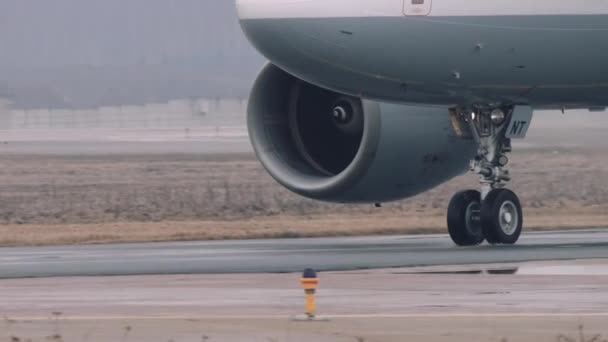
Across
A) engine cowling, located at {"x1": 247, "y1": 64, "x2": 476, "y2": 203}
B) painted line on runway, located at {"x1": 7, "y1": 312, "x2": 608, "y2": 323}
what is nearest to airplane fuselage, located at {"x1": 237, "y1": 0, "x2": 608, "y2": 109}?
engine cowling, located at {"x1": 247, "y1": 64, "x2": 476, "y2": 203}

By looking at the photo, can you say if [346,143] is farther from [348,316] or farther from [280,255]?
[348,316]

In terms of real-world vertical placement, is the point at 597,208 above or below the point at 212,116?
below

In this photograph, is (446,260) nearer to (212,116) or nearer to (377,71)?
(377,71)

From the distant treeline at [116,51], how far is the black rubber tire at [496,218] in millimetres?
80282

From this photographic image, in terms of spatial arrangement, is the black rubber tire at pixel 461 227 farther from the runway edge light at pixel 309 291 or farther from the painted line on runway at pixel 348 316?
the runway edge light at pixel 309 291

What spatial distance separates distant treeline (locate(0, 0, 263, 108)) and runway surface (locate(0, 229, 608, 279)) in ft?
259

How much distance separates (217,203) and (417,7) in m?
12.3

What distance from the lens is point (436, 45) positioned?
68.0 feet

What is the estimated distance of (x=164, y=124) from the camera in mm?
89125

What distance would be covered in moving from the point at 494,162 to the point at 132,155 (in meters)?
29.9

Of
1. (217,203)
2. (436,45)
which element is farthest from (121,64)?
(436,45)

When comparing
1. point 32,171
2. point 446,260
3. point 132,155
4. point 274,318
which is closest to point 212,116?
point 132,155

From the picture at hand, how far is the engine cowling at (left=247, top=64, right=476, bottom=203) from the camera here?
22.5 m

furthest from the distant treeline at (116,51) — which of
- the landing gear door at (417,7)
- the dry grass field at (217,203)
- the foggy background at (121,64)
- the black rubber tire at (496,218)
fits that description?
the landing gear door at (417,7)
